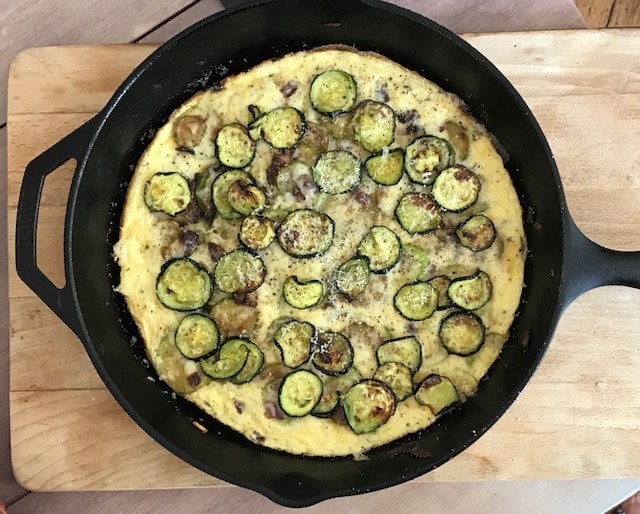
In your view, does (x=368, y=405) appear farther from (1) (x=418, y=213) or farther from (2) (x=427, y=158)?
(2) (x=427, y=158)

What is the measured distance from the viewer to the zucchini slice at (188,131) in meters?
2.68

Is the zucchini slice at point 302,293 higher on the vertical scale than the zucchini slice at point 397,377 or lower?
higher

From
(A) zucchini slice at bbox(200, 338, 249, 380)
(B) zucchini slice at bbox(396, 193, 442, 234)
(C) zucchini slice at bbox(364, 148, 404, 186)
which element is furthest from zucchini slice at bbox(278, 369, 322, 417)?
(C) zucchini slice at bbox(364, 148, 404, 186)

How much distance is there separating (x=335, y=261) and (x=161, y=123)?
0.82 meters

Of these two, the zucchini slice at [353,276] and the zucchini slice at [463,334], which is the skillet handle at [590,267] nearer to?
the zucchini slice at [463,334]

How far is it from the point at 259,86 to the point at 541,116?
103 cm

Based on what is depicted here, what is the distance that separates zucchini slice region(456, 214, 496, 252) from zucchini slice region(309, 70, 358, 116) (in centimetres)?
61

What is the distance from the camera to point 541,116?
270cm

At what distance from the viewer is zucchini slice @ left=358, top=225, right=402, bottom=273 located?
104 inches

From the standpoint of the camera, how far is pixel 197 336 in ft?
8.63

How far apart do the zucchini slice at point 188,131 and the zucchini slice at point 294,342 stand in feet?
2.44

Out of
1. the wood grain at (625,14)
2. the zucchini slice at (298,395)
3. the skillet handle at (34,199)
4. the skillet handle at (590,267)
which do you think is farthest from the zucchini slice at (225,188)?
the wood grain at (625,14)

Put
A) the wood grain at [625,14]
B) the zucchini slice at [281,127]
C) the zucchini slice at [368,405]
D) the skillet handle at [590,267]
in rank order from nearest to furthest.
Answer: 1. the skillet handle at [590,267]
2. the zucchini slice at [368,405]
3. the zucchini slice at [281,127]
4. the wood grain at [625,14]

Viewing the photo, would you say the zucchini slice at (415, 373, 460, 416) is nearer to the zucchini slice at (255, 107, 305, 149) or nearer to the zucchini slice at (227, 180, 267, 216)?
the zucchini slice at (227, 180, 267, 216)
